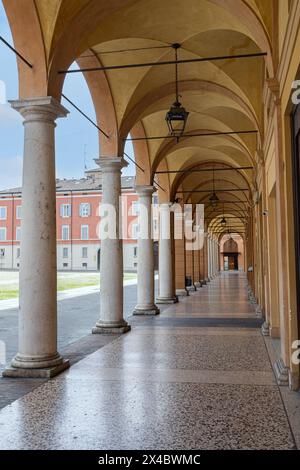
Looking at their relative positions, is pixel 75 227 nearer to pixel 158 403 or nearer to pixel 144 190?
pixel 144 190

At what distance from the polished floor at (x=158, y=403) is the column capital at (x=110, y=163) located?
4.06 m

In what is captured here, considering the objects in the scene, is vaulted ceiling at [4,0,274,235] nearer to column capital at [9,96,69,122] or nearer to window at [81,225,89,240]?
column capital at [9,96,69,122]

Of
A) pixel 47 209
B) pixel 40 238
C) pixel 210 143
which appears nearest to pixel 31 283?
pixel 40 238

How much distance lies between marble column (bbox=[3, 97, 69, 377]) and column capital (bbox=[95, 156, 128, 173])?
3.74 m

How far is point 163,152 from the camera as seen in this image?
15906mm

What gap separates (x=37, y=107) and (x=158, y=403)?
4.52 metres

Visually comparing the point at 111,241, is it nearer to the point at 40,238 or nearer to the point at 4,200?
the point at 40,238

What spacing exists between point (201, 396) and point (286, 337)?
145cm

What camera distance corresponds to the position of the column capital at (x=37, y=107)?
697cm

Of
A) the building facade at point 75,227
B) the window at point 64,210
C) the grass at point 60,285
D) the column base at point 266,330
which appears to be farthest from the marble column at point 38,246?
the window at point 64,210

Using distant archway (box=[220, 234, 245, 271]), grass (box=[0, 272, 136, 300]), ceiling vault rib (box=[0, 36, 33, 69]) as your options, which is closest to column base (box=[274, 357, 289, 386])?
ceiling vault rib (box=[0, 36, 33, 69])

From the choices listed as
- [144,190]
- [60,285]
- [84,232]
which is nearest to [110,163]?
[144,190]

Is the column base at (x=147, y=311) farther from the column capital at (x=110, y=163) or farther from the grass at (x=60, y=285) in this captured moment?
the grass at (x=60, y=285)

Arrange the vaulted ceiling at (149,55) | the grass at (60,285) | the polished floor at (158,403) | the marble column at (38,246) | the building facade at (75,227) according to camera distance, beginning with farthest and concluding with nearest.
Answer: the building facade at (75,227) → the grass at (60,285) → the vaulted ceiling at (149,55) → the marble column at (38,246) → the polished floor at (158,403)
